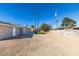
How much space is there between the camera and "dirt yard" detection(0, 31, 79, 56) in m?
4.26

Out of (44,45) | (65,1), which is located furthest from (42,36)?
(65,1)

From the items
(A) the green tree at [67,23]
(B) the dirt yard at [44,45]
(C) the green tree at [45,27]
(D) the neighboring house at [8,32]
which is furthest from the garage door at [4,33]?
(A) the green tree at [67,23]

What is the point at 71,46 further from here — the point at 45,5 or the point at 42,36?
the point at 45,5

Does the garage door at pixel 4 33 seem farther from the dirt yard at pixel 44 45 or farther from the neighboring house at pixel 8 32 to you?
the dirt yard at pixel 44 45

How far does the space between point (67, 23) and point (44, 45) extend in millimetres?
874

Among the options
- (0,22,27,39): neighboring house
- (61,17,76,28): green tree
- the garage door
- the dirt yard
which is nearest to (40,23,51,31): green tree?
the dirt yard

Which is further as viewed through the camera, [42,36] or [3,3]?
[42,36]

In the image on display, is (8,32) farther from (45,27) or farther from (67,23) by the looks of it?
(67,23)

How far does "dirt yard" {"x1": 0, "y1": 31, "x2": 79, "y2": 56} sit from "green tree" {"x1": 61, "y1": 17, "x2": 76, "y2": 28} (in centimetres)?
22

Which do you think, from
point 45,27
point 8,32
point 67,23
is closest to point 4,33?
point 8,32

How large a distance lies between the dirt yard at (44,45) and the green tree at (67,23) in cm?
22

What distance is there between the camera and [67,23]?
4484mm

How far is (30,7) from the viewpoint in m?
4.35

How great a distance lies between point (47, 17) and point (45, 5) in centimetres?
Answer: 35
